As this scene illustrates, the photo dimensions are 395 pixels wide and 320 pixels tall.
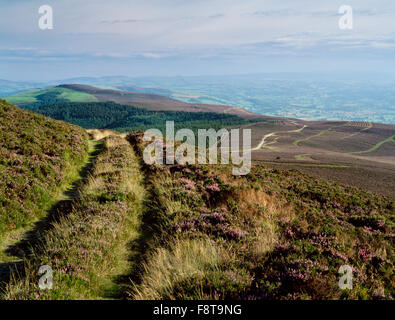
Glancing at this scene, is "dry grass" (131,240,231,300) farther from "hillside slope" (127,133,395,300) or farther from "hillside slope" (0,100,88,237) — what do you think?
"hillside slope" (0,100,88,237)

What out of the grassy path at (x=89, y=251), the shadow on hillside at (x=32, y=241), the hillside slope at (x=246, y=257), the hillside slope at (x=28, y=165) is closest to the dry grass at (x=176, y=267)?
the hillside slope at (x=246, y=257)

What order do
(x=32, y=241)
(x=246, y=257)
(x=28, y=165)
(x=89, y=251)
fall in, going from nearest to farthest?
(x=246, y=257) < (x=89, y=251) < (x=32, y=241) < (x=28, y=165)

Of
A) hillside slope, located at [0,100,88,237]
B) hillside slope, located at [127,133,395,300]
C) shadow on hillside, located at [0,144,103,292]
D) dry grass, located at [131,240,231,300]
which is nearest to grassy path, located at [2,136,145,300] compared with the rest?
shadow on hillside, located at [0,144,103,292]

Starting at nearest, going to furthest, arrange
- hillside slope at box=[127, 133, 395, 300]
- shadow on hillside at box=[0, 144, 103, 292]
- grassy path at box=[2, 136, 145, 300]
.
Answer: hillside slope at box=[127, 133, 395, 300]
grassy path at box=[2, 136, 145, 300]
shadow on hillside at box=[0, 144, 103, 292]

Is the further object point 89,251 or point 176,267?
point 89,251

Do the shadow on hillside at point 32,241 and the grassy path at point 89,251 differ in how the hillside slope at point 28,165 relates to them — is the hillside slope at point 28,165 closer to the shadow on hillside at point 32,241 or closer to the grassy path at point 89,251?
the shadow on hillside at point 32,241

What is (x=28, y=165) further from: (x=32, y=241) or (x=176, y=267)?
(x=176, y=267)

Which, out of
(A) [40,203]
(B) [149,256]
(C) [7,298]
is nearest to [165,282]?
(B) [149,256]

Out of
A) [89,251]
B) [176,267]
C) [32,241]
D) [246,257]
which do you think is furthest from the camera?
[32,241]

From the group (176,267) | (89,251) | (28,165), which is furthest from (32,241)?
(28,165)

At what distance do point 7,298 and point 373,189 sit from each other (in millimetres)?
45001

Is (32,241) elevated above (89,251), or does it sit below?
below

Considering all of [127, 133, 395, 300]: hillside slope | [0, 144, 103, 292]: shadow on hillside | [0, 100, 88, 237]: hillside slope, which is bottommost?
[0, 144, 103, 292]: shadow on hillside

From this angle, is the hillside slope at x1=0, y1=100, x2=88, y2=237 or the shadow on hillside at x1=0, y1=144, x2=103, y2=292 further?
the hillside slope at x1=0, y1=100, x2=88, y2=237
